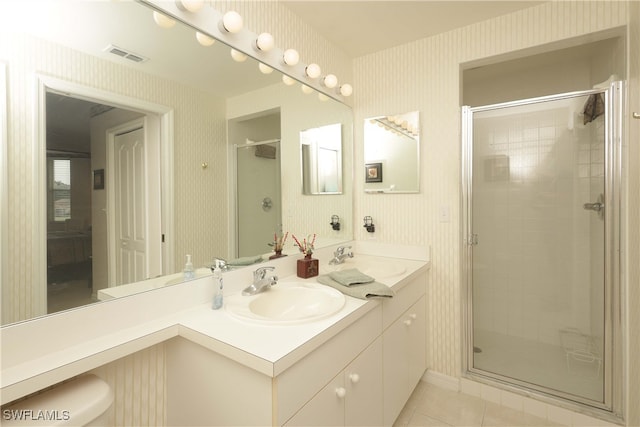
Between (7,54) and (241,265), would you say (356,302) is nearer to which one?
(241,265)

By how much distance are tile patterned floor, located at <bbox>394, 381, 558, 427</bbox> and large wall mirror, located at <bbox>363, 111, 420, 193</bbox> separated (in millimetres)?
1330

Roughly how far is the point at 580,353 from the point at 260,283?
2051 millimetres

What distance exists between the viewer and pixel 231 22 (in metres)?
1.30

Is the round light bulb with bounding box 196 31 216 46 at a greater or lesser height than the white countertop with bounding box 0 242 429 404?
greater

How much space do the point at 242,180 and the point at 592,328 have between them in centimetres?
224

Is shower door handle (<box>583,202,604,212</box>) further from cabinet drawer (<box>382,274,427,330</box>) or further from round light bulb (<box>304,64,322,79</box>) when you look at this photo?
round light bulb (<box>304,64,322,79</box>)

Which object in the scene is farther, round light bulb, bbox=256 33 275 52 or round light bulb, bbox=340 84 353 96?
round light bulb, bbox=340 84 353 96

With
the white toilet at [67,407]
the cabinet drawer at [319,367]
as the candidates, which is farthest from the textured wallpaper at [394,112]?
the cabinet drawer at [319,367]

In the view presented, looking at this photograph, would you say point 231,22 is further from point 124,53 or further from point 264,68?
point 124,53

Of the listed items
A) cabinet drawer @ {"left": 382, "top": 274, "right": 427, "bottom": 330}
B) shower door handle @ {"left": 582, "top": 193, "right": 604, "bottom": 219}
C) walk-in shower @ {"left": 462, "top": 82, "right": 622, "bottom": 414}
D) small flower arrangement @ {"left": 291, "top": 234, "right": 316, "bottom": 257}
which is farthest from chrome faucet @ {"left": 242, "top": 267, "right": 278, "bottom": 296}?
shower door handle @ {"left": 582, "top": 193, "right": 604, "bottom": 219}

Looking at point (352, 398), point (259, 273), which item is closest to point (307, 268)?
point (259, 273)

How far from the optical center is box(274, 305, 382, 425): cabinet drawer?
0.86m

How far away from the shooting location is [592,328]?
1.83 metres

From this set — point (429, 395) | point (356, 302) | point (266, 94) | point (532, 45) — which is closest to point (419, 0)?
point (532, 45)
